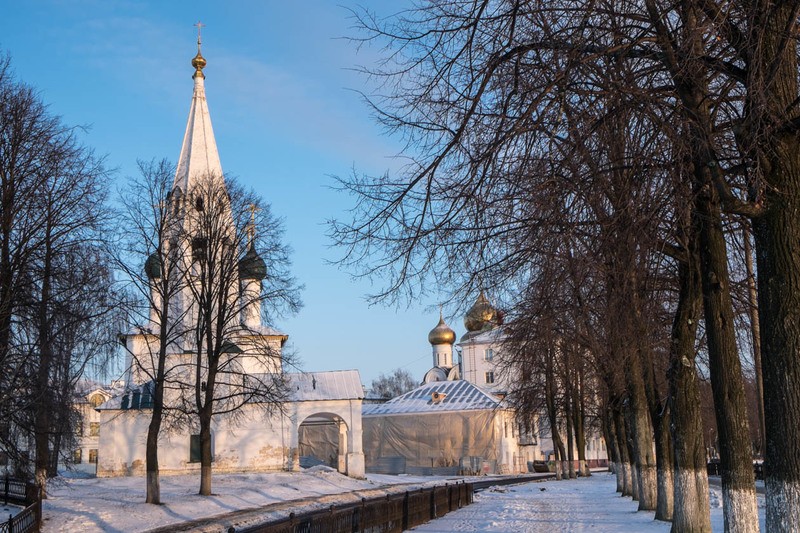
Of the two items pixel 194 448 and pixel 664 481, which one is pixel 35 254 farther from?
pixel 194 448

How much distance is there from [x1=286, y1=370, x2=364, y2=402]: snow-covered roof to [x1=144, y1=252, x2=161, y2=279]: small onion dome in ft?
58.2

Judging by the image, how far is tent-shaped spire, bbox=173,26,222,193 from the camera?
42938mm

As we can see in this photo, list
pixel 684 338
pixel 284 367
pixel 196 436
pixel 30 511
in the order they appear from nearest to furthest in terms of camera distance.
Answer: pixel 684 338 < pixel 30 511 < pixel 284 367 < pixel 196 436

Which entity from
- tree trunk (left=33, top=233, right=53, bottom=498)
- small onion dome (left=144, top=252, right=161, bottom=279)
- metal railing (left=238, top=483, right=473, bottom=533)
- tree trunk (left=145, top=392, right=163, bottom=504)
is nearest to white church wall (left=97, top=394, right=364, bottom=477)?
small onion dome (left=144, top=252, right=161, bottom=279)

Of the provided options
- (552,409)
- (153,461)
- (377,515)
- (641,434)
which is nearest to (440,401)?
(552,409)

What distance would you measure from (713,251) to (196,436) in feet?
123

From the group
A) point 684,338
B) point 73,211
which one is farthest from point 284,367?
point 684,338

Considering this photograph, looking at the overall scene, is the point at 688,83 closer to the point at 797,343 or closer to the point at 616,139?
the point at 616,139

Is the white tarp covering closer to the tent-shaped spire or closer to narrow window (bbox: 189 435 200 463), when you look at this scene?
narrow window (bbox: 189 435 200 463)

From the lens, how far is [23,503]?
863 inches

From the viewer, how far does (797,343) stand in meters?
7.84

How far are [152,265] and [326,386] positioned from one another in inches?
832

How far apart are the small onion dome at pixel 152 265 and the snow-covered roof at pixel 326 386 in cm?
1774

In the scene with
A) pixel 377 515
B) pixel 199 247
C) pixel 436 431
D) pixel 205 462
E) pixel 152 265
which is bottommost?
pixel 436 431
